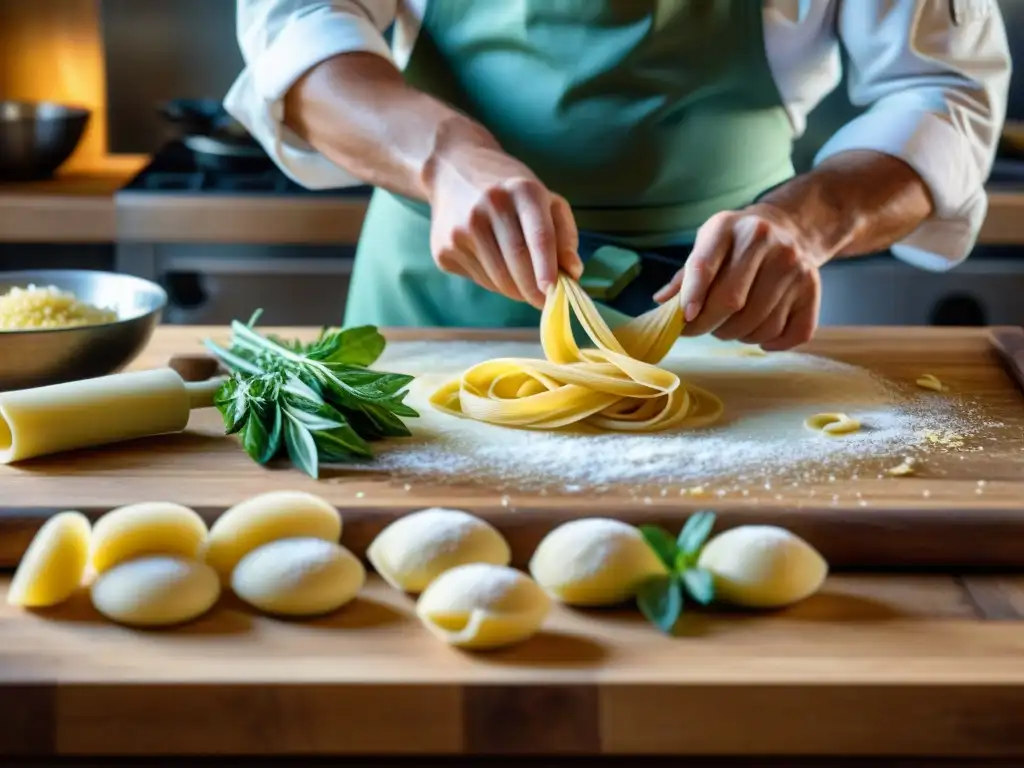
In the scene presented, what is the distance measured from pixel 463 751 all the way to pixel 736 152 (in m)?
1.10

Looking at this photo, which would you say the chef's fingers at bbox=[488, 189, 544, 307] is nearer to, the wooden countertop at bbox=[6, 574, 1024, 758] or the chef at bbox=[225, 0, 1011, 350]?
the chef at bbox=[225, 0, 1011, 350]

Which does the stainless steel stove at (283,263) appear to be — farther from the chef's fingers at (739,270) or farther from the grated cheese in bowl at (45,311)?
the chef's fingers at (739,270)

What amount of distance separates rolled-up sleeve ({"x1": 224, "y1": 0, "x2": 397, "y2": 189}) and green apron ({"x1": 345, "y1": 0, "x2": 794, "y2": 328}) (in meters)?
0.12

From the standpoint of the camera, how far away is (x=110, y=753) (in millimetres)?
841

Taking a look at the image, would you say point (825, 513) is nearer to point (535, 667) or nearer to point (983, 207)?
point (535, 667)

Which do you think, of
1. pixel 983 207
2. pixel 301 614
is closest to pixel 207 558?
pixel 301 614

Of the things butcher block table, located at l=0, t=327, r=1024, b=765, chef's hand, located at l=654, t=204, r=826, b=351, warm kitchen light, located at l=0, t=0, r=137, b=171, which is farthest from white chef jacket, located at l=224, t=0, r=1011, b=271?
warm kitchen light, located at l=0, t=0, r=137, b=171

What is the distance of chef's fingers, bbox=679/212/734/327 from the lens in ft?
4.51

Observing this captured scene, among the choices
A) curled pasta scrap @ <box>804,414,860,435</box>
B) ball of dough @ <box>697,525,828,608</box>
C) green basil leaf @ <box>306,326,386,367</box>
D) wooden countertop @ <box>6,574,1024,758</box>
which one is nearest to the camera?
wooden countertop @ <box>6,574,1024,758</box>

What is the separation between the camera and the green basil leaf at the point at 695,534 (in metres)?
0.97

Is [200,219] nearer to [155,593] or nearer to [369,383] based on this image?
[369,383]

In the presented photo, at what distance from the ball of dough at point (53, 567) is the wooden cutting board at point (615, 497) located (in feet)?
0.39

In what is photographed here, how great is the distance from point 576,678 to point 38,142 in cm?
224

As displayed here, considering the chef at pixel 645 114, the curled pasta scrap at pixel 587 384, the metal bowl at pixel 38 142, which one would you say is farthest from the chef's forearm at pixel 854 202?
the metal bowl at pixel 38 142
